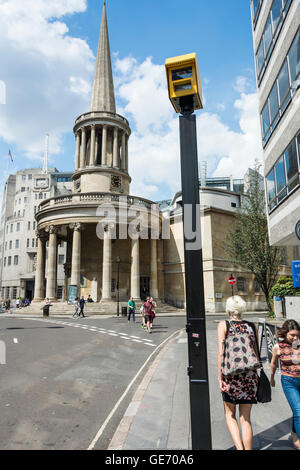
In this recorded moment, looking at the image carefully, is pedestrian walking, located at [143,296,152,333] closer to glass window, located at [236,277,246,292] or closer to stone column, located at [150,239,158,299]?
stone column, located at [150,239,158,299]

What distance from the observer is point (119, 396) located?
6.45 m

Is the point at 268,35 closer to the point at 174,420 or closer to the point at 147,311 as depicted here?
the point at 147,311

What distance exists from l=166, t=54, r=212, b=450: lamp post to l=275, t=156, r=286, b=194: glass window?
34.0 ft

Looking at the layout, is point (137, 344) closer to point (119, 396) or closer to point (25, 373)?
point (25, 373)

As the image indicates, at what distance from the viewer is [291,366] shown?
4.01 m

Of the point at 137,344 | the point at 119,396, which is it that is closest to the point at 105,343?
the point at 137,344

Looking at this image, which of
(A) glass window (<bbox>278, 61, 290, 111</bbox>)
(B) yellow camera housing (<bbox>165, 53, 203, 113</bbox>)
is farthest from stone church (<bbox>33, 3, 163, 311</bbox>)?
(B) yellow camera housing (<bbox>165, 53, 203, 113</bbox>)

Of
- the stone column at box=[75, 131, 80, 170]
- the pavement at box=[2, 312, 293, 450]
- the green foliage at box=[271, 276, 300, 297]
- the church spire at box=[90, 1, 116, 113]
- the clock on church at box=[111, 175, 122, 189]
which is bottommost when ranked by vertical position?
the pavement at box=[2, 312, 293, 450]

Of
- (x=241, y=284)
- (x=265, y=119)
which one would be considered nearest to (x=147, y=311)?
(x=265, y=119)

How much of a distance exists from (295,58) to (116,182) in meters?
31.7

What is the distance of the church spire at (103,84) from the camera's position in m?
43.0

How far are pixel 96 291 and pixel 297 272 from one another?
31.9 meters

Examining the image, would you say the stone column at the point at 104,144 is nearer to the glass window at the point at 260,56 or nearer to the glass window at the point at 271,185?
the glass window at the point at 260,56

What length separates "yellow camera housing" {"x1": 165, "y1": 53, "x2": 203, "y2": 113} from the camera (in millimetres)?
3738
